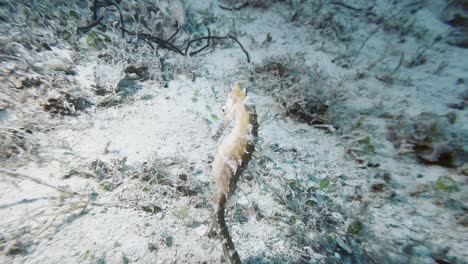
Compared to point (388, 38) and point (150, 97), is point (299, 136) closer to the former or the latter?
point (150, 97)

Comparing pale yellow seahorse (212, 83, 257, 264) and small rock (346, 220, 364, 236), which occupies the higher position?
pale yellow seahorse (212, 83, 257, 264)

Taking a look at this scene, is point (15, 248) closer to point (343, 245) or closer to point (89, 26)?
point (343, 245)

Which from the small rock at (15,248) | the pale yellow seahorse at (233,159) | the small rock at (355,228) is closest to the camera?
the pale yellow seahorse at (233,159)

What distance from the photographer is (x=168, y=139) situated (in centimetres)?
286

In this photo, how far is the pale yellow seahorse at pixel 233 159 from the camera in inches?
60.1

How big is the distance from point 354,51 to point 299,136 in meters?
2.42

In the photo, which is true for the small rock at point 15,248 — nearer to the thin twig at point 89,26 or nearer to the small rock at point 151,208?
the small rock at point 151,208

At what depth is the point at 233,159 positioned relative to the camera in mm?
1604

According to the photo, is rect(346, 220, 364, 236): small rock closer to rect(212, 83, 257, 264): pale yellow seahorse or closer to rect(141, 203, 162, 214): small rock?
rect(212, 83, 257, 264): pale yellow seahorse

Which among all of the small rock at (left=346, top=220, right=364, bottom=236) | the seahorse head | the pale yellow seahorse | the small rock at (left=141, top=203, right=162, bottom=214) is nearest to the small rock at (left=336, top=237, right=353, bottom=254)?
the small rock at (left=346, top=220, right=364, bottom=236)

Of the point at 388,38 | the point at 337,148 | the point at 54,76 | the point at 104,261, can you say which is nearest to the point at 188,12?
the point at 54,76

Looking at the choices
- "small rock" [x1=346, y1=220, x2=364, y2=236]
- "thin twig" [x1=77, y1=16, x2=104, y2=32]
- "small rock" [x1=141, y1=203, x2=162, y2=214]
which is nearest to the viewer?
"small rock" [x1=141, y1=203, x2=162, y2=214]

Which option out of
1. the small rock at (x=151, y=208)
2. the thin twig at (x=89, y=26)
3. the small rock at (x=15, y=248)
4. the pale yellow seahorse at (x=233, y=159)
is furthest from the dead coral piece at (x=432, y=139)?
the thin twig at (x=89, y=26)

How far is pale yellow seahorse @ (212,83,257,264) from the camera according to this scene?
Answer: 1.53 m
